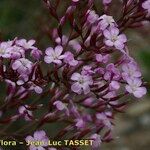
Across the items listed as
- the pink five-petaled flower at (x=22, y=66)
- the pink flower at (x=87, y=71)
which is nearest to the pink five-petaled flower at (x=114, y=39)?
the pink flower at (x=87, y=71)

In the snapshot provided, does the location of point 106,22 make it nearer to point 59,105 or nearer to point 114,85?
point 114,85

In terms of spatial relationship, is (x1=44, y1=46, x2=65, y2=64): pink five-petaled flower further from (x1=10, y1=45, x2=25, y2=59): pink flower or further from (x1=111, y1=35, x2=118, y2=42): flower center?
(x1=111, y1=35, x2=118, y2=42): flower center

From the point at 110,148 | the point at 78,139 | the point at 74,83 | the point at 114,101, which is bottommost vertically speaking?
the point at 110,148

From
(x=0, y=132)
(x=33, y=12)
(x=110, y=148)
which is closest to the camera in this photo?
(x=0, y=132)

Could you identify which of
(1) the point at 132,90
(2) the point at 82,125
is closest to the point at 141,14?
(1) the point at 132,90

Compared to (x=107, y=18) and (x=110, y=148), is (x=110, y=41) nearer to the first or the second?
(x=107, y=18)

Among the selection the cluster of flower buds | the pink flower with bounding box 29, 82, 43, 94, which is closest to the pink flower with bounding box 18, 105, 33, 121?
the cluster of flower buds
